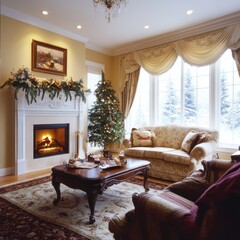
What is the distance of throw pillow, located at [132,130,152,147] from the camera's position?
4570 mm

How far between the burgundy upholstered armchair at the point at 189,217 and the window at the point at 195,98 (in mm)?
3522

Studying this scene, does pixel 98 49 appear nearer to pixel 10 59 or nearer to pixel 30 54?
pixel 30 54

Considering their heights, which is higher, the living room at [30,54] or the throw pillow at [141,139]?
the living room at [30,54]

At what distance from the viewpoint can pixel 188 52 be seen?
4898 mm

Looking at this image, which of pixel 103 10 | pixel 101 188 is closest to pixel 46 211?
pixel 101 188

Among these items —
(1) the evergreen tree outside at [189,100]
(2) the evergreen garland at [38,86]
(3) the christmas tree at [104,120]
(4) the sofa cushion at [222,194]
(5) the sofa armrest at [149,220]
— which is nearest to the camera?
(4) the sofa cushion at [222,194]

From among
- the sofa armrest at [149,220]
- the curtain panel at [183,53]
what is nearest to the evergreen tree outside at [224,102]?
the curtain panel at [183,53]

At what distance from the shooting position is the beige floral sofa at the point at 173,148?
3586 millimetres

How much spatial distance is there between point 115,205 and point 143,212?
1.59m

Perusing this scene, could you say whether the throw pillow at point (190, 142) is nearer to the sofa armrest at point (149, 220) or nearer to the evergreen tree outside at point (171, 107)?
the evergreen tree outside at point (171, 107)

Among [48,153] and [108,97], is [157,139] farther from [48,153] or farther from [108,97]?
[48,153]

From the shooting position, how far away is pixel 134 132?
470 cm

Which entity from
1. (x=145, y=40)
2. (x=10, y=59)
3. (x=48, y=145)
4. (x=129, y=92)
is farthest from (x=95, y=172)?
(x=145, y=40)

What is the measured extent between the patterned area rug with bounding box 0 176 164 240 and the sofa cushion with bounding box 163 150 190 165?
1.62ft
